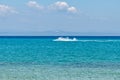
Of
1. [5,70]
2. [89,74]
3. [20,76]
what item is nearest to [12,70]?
[5,70]

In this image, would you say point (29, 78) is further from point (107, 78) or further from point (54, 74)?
point (107, 78)

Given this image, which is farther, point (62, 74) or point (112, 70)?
point (112, 70)

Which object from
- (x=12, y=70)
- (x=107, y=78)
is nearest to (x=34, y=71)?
(x=12, y=70)

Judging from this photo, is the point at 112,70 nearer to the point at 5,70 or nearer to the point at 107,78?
the point at 107,78

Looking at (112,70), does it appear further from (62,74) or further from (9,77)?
(9,77)

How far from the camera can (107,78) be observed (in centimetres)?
2605

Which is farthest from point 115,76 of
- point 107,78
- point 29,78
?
point 29,78

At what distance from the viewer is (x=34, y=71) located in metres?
29.6

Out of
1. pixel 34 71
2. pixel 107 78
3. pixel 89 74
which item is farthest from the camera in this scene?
pixel 34 71

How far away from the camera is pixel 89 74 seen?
2781 centimetres

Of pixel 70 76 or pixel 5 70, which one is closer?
pixel 70 76

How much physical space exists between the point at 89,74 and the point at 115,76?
1.78 meters

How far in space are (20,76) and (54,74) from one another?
2.30 m

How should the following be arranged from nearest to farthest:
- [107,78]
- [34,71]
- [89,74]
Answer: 1. [107,78]
2. [89,74]
3. [34,71]
